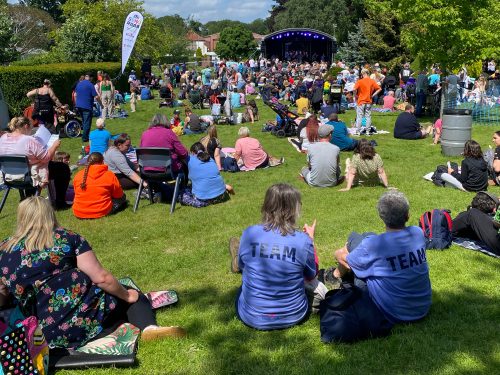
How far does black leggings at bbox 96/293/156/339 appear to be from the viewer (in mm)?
3910

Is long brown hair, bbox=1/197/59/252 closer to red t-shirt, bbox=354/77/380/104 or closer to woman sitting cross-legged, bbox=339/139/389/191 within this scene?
woman sitting cross-legged, bbox=339/139/389/191

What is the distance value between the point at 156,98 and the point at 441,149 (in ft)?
54.3

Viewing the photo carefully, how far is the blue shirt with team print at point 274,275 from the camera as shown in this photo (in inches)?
148

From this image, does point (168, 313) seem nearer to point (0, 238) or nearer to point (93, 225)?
point (93, 225)

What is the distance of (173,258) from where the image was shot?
5.89m

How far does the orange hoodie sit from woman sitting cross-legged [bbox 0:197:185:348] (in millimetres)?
3763

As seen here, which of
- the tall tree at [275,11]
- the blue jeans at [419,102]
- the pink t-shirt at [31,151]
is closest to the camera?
the pink t-shirt at [31,151]

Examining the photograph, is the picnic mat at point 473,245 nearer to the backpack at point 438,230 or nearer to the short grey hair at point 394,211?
the backpack at point 438,230

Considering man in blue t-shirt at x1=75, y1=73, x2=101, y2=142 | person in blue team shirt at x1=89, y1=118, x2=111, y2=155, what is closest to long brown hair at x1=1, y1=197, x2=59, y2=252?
person in blue team shirt at x1=89, y1=118, x2=111, y2=155

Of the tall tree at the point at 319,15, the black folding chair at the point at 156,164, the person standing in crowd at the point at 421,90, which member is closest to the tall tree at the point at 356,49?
the person standing in crowd at the point at 421,90

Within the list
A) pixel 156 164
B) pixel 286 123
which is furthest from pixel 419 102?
pixel 156 164

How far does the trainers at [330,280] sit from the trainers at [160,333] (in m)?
1.43

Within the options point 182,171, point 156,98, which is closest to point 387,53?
point 156,98

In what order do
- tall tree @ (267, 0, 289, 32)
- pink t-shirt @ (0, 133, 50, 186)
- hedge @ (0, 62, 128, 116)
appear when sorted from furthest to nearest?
tall tree @ (267, 0, 289, 32), hedge @ (0, 62, 128, 116), pink t-shirt @ (0, 133, 50, 186)
